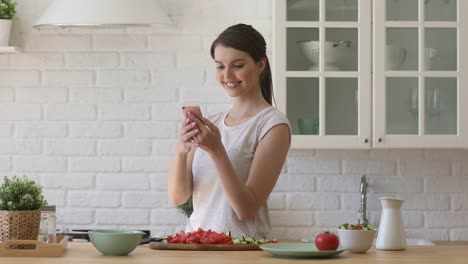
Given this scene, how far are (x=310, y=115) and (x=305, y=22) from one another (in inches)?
17.1

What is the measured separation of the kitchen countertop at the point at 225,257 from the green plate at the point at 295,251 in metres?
0.02

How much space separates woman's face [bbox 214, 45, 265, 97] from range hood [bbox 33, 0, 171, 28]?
3.74 ft

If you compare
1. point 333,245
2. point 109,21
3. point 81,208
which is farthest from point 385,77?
point 333,245

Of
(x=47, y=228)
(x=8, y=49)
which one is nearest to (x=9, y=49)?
(x=8, y=49)

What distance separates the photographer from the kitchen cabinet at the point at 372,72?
4602 mm

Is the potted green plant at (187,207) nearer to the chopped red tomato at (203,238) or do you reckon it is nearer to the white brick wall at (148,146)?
the white brick wall at (148,146)

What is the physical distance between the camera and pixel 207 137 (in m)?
3.11

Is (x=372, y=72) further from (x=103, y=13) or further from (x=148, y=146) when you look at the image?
(x=103, y=13)

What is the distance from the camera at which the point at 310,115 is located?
4.62m

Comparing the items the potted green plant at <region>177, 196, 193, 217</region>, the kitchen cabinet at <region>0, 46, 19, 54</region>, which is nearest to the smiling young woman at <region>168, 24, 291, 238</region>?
the potted green plant at <region>177, 196, 193, 217</region>

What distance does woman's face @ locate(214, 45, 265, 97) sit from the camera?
3.37 metres

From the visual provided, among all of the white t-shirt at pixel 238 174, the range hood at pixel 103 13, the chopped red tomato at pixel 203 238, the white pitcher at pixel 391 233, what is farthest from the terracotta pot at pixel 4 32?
the white pitcher at pixel 391 233

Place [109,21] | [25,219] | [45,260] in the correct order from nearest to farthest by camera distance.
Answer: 1. [45,260]
2. [25,219]
3. [109,21]

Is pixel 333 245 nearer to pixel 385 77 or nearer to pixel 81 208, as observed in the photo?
pixel 385 77
